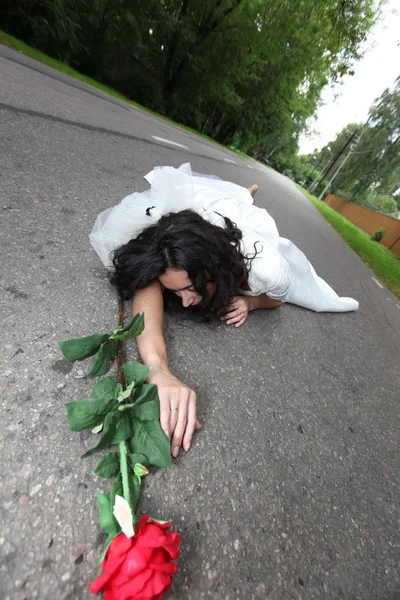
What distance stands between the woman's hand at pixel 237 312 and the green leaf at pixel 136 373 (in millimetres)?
859

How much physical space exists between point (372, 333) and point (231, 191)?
1.94 m

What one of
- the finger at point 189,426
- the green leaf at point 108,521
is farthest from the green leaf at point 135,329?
the green leaf at point 108,521

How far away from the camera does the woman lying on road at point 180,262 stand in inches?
41.2

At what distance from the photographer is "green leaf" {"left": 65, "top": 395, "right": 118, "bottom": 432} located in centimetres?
66

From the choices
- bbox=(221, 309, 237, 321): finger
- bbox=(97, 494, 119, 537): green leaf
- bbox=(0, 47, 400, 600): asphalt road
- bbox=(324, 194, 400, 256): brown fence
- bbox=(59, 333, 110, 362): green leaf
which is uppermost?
bbox=(324, 194, 400, 256): brown fence

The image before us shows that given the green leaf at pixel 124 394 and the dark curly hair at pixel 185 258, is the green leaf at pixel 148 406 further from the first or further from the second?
the dark curly hair at pixel 185 258

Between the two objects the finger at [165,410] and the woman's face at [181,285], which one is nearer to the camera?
the finger at [165,410]

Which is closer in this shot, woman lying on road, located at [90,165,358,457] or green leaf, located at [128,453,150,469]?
green leaf, located at [128,453,150,469]

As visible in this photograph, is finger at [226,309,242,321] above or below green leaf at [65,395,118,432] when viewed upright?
below

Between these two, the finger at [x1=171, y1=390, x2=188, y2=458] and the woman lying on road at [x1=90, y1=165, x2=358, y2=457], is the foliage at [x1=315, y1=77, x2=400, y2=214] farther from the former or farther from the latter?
the finger at [x1=171, y1=390, x2=188, y2=458]

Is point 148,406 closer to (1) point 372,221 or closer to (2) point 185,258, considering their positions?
(2) point 185,258

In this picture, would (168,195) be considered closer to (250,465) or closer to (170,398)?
(170,398)

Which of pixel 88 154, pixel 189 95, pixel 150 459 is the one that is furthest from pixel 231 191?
pixel 189 95

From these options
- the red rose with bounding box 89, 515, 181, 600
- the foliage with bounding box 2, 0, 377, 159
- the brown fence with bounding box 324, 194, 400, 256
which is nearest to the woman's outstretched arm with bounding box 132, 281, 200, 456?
the red rose with bounding box 89, 515, 181, 600
